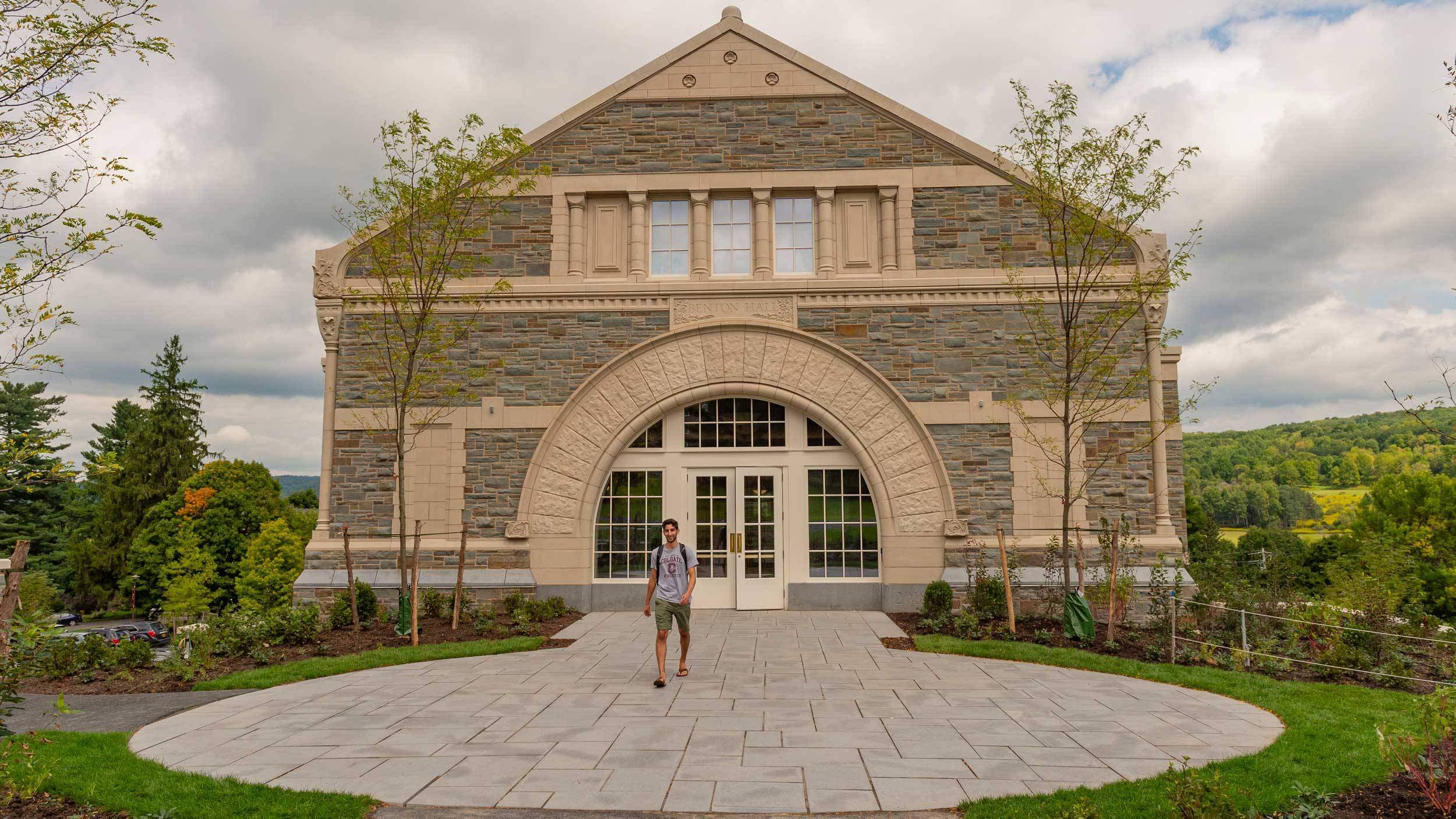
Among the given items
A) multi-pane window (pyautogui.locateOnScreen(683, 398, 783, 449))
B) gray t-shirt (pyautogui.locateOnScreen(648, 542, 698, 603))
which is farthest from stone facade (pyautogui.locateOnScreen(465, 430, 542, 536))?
gray t-shirt (pyautogui.locateOnScreen(648, 542, 698, 603))

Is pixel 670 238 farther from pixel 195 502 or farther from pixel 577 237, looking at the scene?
pixel 195 502

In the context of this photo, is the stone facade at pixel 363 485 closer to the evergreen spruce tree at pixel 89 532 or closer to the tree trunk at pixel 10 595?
the tree trunk at pixel 10 595

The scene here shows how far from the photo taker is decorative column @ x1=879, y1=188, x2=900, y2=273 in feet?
43.4

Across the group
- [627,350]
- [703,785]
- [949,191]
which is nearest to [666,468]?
[627,350]

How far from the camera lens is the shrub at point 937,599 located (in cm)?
1173

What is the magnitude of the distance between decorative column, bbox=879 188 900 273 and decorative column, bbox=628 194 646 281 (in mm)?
4007

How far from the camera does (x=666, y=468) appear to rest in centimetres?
1347

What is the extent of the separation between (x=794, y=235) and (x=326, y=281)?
7.95 meters

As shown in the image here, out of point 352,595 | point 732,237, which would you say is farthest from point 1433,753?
point 352,595

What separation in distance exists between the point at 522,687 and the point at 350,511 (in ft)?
22.2

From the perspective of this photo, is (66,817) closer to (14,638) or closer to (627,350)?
(14,638)

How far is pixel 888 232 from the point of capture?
13305 millimetres

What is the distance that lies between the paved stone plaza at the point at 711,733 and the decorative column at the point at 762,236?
6.67 m

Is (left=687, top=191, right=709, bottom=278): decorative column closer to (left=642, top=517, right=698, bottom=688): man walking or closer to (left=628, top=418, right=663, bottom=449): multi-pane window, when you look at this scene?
(left=628, top=418, right=663, bottom=449): multi-pane window
